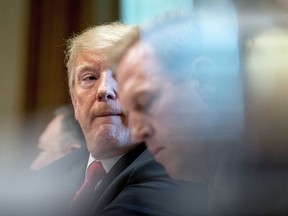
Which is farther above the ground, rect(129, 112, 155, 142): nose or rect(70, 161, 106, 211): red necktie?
rect(129, 112, 155, 142): nose

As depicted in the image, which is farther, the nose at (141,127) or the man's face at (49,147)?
the man's face at (49,147)

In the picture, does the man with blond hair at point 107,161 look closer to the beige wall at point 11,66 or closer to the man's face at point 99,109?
the man's face at point 99,109

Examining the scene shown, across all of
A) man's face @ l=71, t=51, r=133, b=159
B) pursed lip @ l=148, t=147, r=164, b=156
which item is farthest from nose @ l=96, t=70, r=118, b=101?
pursed lip @ l=148, t=147, r=164, b=156

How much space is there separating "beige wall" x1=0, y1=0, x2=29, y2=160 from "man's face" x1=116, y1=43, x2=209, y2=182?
0.23 m

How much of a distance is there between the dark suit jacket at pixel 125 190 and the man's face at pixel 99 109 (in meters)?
0.03

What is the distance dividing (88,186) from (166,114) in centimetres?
19

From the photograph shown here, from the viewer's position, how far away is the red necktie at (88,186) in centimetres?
82

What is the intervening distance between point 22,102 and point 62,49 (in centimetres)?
12

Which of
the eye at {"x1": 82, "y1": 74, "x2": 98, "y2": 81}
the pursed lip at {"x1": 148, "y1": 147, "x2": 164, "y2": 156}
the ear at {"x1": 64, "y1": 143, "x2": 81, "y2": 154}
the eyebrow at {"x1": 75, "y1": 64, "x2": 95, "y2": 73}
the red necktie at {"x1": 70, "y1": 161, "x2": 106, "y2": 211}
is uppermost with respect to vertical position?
the eyebrow at {"x1": 75, "y1": 64, "x2": 95, "y2": 73}

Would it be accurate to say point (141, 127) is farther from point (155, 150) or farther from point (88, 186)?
point (88, 186)

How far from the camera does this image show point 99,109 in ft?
2.63

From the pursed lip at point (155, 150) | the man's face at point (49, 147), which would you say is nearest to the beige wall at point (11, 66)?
the man's face at point (49, 147)

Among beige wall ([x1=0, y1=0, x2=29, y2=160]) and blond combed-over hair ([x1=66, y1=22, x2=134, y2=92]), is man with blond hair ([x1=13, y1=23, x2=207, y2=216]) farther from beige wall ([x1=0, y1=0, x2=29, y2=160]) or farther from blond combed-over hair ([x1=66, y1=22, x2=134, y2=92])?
beige wall ([x1=0, y1=0, x2=29, y2=160])

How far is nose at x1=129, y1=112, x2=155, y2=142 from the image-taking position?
2.52 feet
